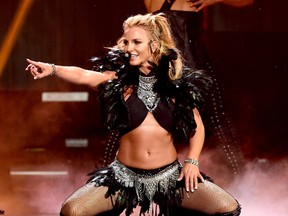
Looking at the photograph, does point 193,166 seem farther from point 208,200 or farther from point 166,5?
point 166,5

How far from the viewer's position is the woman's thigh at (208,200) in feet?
12.6

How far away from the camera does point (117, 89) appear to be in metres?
3.96

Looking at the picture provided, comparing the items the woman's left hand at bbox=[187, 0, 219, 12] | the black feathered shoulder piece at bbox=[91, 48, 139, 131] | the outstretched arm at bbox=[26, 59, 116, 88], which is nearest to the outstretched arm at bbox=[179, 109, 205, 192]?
the black feathered shoulder piece at bbox=[91, 48, 139, 131]

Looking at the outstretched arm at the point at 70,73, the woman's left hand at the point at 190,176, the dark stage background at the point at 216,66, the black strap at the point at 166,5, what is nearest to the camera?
the outstretched arm at the point at 70,73

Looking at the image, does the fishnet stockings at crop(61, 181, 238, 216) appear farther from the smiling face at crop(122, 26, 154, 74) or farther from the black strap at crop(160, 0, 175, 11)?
the black strap at crop(160, 0, 175, 11)

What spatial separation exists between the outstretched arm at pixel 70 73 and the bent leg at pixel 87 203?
618 mm

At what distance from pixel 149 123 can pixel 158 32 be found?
0.55m

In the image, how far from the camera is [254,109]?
22.7ft

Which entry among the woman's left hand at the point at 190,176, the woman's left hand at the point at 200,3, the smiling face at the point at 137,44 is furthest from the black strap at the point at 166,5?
the woman's left hand at the point at 190,176

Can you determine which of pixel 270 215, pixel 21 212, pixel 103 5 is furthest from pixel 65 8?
pixel 270 215

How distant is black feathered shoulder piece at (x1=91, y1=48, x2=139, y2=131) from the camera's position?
3.95 metres

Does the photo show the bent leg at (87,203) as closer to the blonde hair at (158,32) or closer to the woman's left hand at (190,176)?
the woman's left hand at (190,176)

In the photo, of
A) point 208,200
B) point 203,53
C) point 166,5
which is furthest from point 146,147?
point 203,53

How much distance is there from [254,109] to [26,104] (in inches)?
94.1
